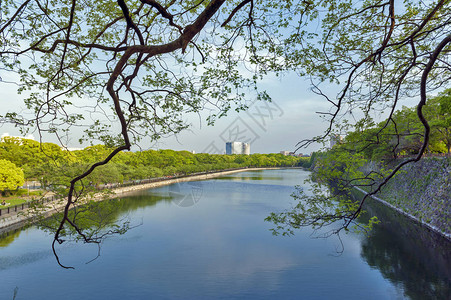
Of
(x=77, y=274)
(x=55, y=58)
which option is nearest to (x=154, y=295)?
(x=77, y=274)

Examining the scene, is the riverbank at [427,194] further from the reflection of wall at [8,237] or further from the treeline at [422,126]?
the reflection of wall at [8,237]

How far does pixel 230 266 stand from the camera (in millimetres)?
14312

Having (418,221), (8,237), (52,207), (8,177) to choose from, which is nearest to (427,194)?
(418,221)

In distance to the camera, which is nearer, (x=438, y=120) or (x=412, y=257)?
(x=412, y=257)

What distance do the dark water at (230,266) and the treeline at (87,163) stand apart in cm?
426

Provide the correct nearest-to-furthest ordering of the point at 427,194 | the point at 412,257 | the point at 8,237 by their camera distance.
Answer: the point at 412,257 < the point at 8,237 < the point at 427,194

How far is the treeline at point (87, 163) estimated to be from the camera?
13.0 m

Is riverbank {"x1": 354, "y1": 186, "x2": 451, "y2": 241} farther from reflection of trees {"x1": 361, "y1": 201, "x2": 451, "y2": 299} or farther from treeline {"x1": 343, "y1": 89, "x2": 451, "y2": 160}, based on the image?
treeline {"x1": 343, "y1": 89, "x2": 451, "y2": 160}

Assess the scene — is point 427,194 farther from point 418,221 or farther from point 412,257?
point 412,257

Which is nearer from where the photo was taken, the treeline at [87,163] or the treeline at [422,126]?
the treeline at [87,163]

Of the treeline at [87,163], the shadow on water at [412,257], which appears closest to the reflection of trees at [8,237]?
the treeline at [87,163]

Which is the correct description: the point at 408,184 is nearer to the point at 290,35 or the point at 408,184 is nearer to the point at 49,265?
the point at 290,35

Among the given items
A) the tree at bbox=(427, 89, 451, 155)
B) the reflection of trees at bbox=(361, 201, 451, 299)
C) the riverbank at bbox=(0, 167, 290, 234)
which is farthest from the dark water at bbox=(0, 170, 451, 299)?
the tree at bbox=(427, 89, 451, 155)

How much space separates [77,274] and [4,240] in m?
6.93
